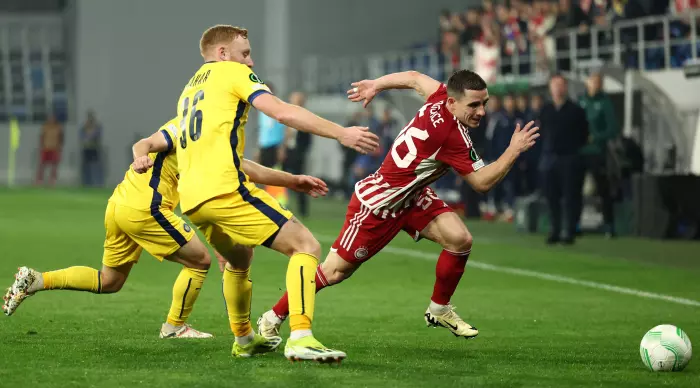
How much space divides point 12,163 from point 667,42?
26.0 meters

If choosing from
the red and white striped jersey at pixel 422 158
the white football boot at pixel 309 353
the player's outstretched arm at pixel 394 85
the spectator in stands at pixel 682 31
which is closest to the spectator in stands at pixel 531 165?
the spectator in stands at pixel 682 31

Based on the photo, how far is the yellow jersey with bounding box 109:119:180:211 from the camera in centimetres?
815

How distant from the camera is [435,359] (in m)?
7.69

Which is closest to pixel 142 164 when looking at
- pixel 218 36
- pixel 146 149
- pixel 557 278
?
pixel 146 149

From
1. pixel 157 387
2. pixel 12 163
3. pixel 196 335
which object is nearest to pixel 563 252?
pixel 196 335

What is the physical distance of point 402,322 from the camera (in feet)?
31.5

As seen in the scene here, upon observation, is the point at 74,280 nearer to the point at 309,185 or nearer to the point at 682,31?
the point at 309,185

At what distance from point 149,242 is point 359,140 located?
6.87ft

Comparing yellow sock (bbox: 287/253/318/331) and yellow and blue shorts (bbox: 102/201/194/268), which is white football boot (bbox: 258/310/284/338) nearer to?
yellow and blue shorts (bbox: 102/201/194/268)

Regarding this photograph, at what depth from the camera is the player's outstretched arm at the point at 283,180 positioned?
25.1 feet

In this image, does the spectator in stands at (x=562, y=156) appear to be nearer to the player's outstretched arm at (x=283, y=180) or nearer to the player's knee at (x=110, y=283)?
the player's knee at (x=110, y=283)

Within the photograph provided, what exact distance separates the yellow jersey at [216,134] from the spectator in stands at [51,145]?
109 ft

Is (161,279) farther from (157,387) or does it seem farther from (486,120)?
(486,120)

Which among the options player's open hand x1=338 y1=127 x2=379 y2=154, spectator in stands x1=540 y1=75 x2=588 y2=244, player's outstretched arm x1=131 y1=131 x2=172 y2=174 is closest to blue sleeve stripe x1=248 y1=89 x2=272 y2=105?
player's open hand x1=338 y1=127 x2=379 y2=154
